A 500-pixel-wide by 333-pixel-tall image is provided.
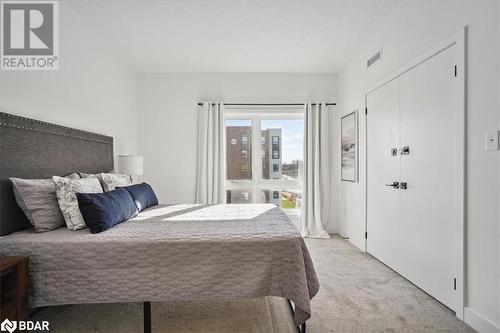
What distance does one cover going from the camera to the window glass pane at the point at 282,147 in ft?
15.5

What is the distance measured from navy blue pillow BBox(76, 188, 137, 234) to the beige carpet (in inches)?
29.0

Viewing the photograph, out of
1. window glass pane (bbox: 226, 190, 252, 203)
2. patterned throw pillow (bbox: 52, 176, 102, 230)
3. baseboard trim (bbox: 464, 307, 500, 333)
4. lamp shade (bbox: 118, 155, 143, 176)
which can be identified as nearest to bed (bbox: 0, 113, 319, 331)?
patterned throw pillow (bbox: 52, 176, 102, 230)

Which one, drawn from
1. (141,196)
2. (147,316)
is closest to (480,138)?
(147,316)

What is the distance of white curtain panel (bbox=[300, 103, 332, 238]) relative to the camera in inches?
175

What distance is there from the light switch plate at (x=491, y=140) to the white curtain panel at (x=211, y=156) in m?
3.39

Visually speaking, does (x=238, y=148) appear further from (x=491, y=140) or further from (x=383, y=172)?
(x=491, y=140)

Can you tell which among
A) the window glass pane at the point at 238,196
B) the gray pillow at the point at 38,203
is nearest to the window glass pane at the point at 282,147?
the window glass pane at the point at 238,196

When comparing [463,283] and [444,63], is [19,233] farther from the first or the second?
[444,63]

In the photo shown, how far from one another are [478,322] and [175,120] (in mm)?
4372

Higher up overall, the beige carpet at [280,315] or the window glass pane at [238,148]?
the window glass pane at [238,148]

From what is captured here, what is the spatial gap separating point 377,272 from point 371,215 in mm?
769

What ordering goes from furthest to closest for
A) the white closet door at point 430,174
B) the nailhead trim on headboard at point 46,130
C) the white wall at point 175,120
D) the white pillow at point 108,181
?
the white wall at point 175,120, the white pillow at point 108,181, the white closet door at point 430,174, the nailhead trim on headboard at point 46,130

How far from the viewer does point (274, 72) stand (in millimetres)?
4504

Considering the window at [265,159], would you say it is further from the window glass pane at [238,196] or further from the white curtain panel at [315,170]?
the white curtain panel at [315,170]
